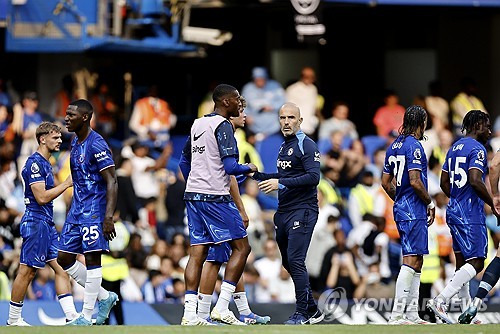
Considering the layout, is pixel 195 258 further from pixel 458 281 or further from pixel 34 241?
pixel 458 281

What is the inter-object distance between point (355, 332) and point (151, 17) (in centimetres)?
1150

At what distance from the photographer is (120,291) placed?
1922 cm

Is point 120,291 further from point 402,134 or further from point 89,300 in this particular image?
point 402,134

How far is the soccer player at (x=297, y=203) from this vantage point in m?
14.8

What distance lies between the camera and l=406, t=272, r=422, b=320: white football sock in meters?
14.8

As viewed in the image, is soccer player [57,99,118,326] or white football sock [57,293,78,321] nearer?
soccer player [57,99,118,326]

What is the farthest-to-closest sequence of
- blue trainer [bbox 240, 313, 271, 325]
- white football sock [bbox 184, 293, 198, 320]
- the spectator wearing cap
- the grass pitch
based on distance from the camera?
the spectator wearing cap, blue trainer [bbox 240, 313, 271, 325], white football sock [bbox 184, 293, 198, 320], the grass pitch

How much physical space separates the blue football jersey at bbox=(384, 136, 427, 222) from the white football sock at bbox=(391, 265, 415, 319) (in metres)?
0.56

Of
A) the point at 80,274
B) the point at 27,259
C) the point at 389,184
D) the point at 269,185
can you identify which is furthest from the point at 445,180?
the point at 27,259

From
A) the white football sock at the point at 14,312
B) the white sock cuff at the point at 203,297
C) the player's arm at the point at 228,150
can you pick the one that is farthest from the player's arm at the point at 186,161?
the white football sock at the point at 14,312

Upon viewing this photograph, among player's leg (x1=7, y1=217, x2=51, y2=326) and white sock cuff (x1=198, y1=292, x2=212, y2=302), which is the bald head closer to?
white sock cuff (x1=198, y1=292, x2=212, y2=302)

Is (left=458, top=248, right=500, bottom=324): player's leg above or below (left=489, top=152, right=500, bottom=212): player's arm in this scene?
below

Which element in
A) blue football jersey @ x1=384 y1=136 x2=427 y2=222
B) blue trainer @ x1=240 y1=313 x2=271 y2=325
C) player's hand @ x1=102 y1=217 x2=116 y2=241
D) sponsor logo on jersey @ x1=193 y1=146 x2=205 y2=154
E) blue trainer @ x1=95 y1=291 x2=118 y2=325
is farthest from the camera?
blue trainer @ x1=240 y1=313 x2=271 y2=325

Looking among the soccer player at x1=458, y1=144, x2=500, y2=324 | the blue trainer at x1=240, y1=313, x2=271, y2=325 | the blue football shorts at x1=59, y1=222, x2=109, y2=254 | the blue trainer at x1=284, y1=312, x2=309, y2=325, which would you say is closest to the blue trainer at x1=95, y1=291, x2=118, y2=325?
the blue football shorts at x1=59, y1=222, x2=109, y2=254
